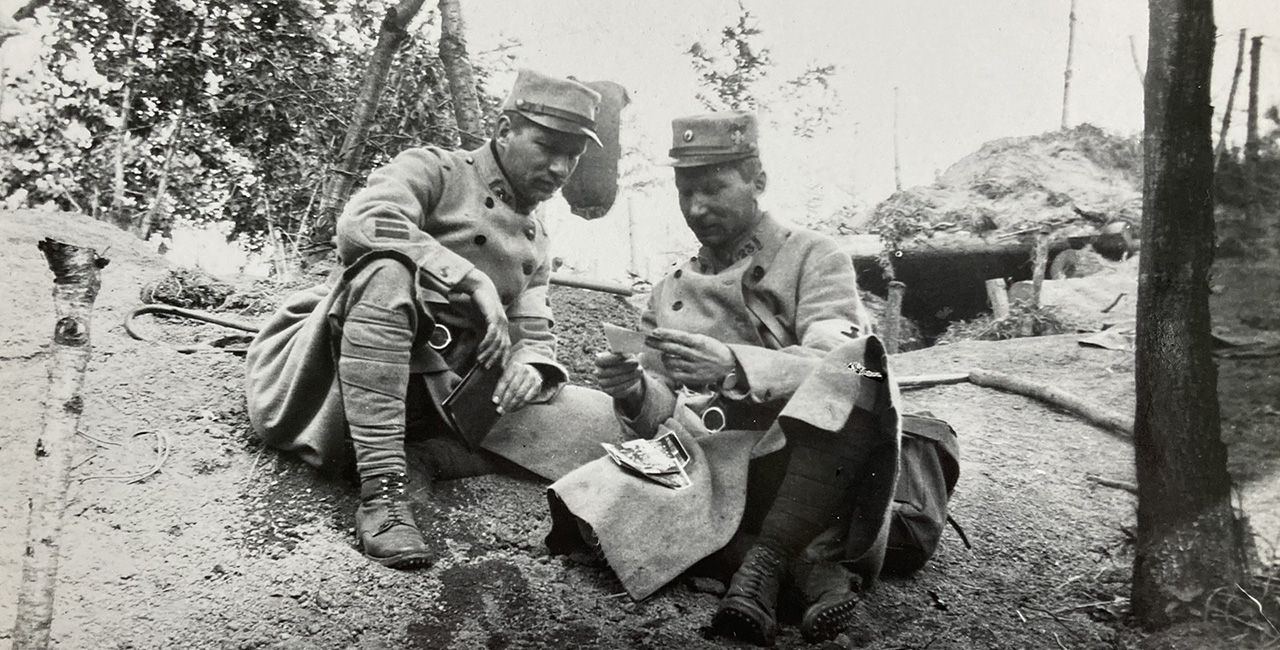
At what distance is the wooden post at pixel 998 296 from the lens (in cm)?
682

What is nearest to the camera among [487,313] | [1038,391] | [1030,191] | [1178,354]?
[1178,354]

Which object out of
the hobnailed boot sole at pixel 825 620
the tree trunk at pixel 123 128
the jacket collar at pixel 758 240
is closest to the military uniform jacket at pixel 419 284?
the jacket collar at pixel 758 240

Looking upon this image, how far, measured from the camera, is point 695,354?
2.33 m

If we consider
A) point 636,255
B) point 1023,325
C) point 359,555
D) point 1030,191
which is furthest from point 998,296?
point 359,555

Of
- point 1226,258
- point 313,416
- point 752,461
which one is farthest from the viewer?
point 313,416

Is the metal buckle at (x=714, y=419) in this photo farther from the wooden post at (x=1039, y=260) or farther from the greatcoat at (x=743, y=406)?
the wooden post at (x=1039, y=260)

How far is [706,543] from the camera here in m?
2.30

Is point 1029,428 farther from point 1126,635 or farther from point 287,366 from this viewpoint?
point 287,366

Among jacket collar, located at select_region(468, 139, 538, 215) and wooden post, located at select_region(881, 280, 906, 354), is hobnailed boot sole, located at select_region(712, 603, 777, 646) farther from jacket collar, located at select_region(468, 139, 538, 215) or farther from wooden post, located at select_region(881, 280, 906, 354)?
wooden post, located at select_region(881, 280, 906, 354)

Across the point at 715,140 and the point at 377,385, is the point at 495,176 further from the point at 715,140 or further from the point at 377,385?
the point at 377,385

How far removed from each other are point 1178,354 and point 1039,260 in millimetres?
4208

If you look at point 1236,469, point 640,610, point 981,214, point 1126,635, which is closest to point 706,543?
point 640,610

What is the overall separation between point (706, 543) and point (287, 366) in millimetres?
1327

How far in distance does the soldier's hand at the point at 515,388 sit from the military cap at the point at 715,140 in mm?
783
